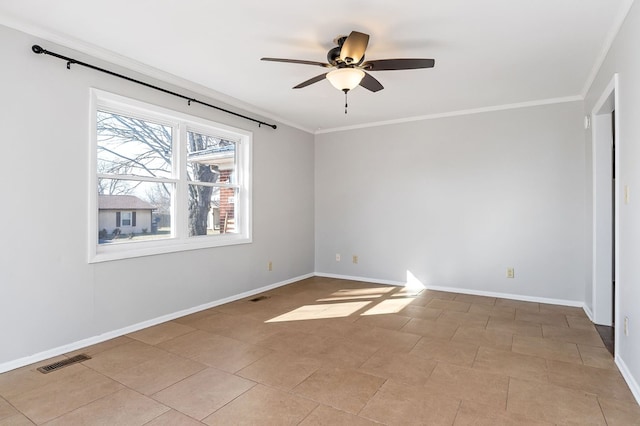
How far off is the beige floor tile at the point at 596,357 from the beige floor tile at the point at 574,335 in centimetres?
11

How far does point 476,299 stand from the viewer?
14.6 ft

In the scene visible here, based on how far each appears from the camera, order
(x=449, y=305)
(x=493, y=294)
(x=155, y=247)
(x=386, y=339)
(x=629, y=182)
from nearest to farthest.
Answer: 1. (x=629, y=182)
2. (x=386, y=339)
3. (x=155, y=247)
4. (x=449, y=305)
5. (x=493, y=294)

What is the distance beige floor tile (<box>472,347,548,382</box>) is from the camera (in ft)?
Result: 8.06

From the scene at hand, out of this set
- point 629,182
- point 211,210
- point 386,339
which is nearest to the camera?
point 629,182

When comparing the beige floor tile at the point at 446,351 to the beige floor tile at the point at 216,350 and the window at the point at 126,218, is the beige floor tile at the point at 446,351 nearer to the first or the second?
the beige floor tile at the point at 216,350

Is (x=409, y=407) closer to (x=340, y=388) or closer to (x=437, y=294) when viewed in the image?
(x=340, y=388)

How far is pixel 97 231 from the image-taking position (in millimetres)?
3066

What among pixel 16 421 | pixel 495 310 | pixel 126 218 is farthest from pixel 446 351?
pixel 126 218

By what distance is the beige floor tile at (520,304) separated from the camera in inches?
160

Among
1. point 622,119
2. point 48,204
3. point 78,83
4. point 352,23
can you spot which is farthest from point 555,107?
point 48,204

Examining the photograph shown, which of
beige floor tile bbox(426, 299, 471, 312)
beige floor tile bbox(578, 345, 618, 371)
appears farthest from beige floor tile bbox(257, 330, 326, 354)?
beige floor tile bbox(578, 345, 618, 371)

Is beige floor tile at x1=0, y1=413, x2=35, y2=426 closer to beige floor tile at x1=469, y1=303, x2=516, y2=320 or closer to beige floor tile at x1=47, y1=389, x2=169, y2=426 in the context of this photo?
beige floor tile at x1=47, y1=389, x2=169, y2=426

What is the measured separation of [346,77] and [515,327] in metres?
2.88

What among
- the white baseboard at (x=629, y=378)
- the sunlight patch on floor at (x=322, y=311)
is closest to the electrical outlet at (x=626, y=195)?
the white baseboard at (x=629, y=378)
